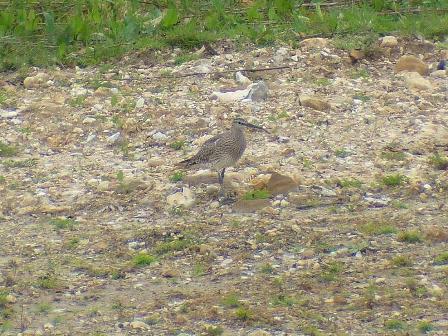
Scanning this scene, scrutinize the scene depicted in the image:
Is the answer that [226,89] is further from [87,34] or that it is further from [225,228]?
[225,228]

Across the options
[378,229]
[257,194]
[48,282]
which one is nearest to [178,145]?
[257,194]

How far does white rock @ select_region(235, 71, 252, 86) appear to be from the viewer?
12.3 meters

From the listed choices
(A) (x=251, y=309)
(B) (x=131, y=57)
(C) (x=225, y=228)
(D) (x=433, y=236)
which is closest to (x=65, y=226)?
(C) (x=225, y=228)

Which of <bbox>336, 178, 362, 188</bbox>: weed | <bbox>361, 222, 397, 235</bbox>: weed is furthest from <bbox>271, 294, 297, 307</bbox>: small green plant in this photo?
<bbox>336, 178, 362, 188</bbox>: weed

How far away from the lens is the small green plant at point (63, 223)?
31.4 ft

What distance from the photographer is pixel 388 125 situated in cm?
1130

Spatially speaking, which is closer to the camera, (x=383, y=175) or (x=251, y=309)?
(x=251, y=309)

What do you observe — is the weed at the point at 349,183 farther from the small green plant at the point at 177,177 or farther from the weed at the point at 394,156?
the small green plant at the point at 177,177

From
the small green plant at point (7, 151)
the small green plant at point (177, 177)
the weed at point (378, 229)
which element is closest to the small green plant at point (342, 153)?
the small green plant at point (177, 177)

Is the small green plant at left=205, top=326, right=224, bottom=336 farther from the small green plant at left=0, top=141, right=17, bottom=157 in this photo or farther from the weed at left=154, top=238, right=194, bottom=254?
the small green plant at left=0, top=141, right=17, bottom=157

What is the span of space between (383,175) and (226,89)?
2.51 meters

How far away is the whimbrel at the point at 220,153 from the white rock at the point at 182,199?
327mm

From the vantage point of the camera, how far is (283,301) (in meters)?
8.01

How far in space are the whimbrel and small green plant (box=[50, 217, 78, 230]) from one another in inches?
47.4
